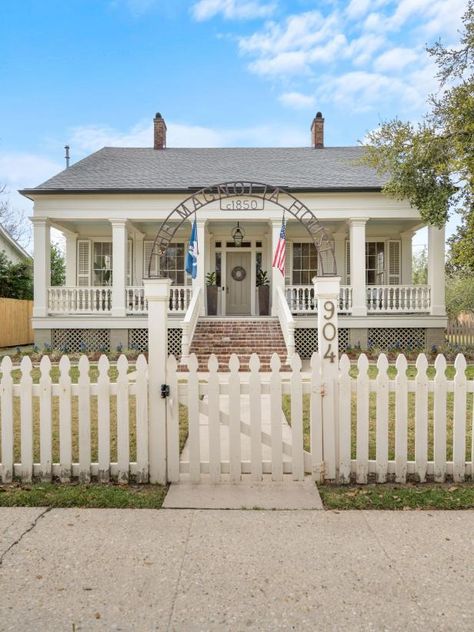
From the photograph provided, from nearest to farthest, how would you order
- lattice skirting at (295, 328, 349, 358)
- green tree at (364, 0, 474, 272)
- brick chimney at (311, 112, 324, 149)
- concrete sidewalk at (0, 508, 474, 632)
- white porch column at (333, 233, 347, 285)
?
concrete sidewalk at (0, 508, 474, 632) → green tree at (364, 0, 474, 272) → lattice skirting at (295, 328, 349, 358) → white porch column at (333, 233, 347, 285) → brick chimney at (311, 112, 324, 149)

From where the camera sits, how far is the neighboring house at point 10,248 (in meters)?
25.4

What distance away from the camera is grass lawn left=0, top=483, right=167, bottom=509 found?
3.48m

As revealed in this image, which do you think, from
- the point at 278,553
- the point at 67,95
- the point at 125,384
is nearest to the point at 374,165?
the point at 125,384

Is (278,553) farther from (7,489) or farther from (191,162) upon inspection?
(191,162)

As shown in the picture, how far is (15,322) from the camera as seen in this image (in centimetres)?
1797

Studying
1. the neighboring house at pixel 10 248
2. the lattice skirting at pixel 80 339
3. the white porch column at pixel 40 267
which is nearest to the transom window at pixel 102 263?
the white porch column at pixel 40 267

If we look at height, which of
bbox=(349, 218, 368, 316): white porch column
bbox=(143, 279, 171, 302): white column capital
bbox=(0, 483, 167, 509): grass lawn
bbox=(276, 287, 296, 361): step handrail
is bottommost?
bbox=(0, 483, 167, 509): grass lawn

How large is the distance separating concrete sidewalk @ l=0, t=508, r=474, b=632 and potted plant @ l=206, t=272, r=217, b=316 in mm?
11794

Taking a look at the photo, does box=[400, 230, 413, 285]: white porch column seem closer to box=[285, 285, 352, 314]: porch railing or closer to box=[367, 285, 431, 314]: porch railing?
box=[367, 285, 431, 314]: porch railing

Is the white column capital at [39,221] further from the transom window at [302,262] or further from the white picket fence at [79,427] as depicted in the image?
the white picket fence at [79,427]

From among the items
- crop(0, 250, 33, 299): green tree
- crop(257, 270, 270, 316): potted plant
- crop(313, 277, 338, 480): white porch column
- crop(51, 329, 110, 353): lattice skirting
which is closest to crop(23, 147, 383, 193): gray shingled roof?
crop(257, 270, 270, 316): potted plant

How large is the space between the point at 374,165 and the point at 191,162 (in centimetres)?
748

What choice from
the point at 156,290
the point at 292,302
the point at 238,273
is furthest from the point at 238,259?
the point at 156,290

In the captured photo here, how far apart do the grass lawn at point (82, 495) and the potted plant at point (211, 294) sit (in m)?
11.3
